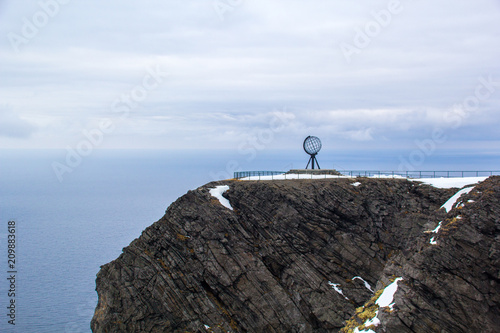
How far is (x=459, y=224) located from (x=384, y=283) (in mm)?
7354

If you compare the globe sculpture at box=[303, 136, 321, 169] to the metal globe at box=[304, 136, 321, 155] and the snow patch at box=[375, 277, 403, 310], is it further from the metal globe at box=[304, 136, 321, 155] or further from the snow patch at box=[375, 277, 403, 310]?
the snow patch at box=[375, 277, 403, 310]

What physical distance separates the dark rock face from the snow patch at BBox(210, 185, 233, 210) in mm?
713

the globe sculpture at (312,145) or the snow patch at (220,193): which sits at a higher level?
the globe sculpture at (312,145)

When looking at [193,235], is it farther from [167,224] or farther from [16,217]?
[16,217]

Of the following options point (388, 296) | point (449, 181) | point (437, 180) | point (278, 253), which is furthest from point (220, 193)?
point (449, 181)

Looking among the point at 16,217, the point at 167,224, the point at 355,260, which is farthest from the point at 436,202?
the point at 16,217

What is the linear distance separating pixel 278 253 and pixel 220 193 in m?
10.3

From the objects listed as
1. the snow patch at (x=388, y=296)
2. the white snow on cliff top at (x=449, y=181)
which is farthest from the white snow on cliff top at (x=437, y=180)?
the snow patch at (x=388, y=296)

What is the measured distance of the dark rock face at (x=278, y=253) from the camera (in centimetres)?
4512

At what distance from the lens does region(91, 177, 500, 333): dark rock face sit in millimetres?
45125

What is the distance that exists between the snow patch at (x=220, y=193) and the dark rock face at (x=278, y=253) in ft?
2.34

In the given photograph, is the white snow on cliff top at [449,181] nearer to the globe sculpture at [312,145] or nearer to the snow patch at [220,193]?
the globe sculpture at [312,145]

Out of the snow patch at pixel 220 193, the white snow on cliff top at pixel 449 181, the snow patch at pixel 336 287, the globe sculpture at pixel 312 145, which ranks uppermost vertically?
the globe sculpture at pixel 312 145

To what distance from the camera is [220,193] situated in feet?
184
